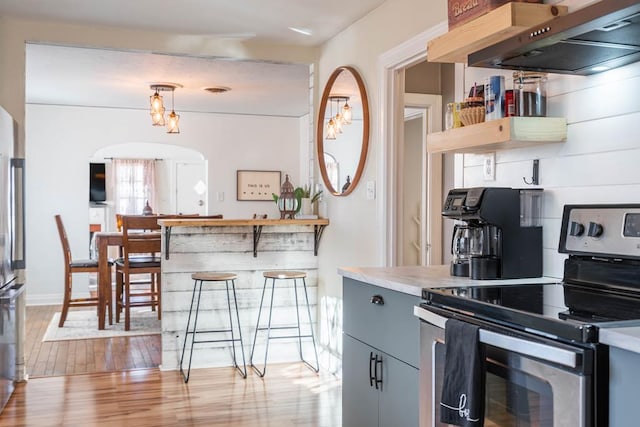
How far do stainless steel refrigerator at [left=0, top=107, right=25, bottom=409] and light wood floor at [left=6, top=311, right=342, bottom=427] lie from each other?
23cm

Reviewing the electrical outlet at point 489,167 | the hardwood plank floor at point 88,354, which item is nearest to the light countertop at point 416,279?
the electrical outlet at point 489,167

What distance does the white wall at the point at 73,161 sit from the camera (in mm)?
7285

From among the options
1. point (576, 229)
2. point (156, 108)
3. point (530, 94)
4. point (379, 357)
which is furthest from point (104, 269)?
point (576, 229)

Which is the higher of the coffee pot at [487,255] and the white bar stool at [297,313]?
the coffee pot at [487,255]

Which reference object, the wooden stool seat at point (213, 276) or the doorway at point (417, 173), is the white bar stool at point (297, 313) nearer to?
the wooden stool seat at point (213, 276)

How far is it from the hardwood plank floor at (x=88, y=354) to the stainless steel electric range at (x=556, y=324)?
307 centimetres

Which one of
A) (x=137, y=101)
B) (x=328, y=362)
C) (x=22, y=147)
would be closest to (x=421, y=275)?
(x=328, y=362)

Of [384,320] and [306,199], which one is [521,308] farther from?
[306,199]

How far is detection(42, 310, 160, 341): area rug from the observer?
215 inches

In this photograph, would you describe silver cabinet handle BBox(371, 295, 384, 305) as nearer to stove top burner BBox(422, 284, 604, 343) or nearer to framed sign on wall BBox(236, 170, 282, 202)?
stove top burner BBox(422, 284, 604, 343)

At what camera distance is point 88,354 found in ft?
15.7

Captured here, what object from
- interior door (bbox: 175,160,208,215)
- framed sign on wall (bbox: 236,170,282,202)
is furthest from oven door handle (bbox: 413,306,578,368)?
interior door (bbox: 175,160,208,215)

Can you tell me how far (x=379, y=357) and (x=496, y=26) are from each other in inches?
49.6

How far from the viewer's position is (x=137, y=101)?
23.8 ft
